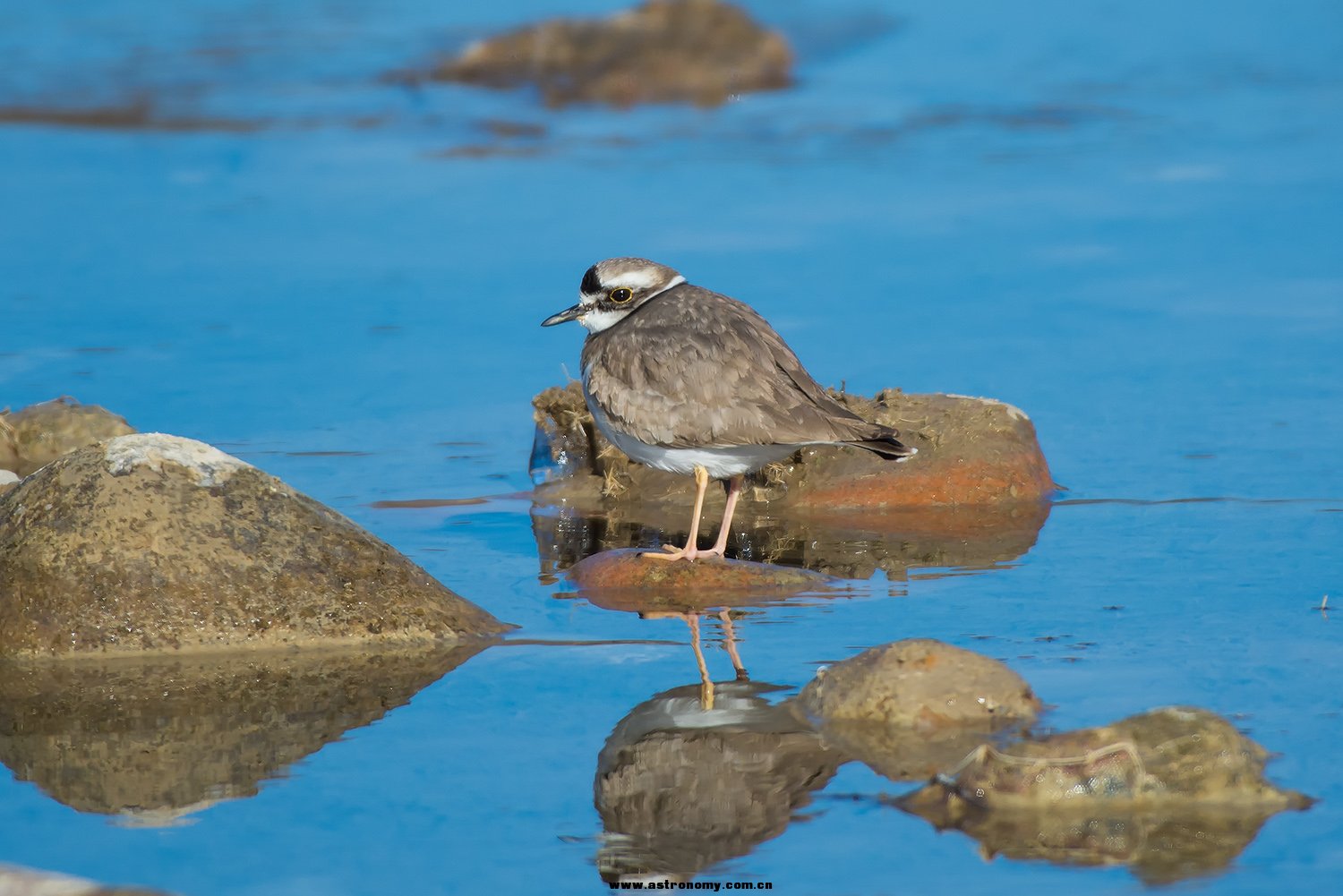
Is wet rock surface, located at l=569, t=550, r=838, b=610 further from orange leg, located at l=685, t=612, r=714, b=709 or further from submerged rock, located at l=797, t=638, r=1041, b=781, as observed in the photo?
submerged rock, located at l=797, t=638, r=1041, b=781

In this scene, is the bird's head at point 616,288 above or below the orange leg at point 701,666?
above

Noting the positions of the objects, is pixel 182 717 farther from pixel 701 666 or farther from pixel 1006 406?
pixel 1006 406

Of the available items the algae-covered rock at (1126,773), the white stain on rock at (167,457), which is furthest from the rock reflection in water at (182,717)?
the algae-covered rock at (1126,773)

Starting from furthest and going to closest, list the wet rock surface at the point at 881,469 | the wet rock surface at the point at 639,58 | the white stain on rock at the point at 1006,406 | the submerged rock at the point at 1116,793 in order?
the wet rock surface at the point at 639,58
the white stain on rock at the point at 1006,406
the wet rock surface at the point at 881,469
the submerged rock at the point at 1116,793

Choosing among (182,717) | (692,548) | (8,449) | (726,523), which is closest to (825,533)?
(726,523)

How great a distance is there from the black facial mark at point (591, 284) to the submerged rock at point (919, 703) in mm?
3120

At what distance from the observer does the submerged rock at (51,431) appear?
9.55 metres

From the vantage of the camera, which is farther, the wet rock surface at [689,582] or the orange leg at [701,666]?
the wet rock surface at [689,582]

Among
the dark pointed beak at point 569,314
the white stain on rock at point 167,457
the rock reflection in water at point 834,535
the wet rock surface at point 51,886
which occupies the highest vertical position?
the dark pointed beak at point 569,314

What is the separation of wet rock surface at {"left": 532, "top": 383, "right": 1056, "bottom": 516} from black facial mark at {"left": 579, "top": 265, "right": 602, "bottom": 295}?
0.92 meters

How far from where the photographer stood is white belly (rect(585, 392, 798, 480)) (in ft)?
26.1

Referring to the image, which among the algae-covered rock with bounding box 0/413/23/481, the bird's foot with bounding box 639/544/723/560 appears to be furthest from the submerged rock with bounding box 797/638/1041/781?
the algae-covered rock with bounding box 0/413/23/481

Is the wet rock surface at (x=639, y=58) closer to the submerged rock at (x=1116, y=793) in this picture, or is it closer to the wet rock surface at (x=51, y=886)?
the submerged rock at (x=1116, y=793)

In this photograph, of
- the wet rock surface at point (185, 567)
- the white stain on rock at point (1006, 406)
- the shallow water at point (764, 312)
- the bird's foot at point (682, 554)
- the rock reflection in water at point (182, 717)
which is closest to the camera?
the shallow water at point (764, 312)
